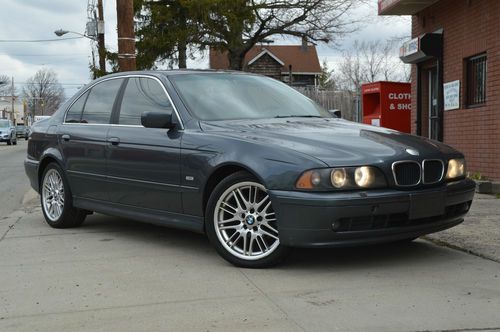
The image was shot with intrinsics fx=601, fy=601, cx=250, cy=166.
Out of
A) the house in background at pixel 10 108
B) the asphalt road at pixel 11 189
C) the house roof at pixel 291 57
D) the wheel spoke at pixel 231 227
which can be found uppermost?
the house roof at pixel 291 57

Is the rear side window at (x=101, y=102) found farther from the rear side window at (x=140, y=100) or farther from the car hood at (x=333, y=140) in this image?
the car hood at (x=333, y=140)

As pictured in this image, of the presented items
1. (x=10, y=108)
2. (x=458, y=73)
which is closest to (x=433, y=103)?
(x=458, y=73)

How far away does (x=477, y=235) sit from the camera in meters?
5.81

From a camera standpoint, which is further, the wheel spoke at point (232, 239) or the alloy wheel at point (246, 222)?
the wheel spoke at point (232, 239)

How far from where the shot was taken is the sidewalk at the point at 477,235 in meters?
5.26

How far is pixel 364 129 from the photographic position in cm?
527

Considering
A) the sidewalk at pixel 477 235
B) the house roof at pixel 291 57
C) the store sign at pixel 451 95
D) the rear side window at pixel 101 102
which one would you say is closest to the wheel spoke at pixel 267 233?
the sidewalk at pixel 477 235

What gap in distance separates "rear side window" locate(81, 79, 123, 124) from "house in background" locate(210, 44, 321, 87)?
128 feet

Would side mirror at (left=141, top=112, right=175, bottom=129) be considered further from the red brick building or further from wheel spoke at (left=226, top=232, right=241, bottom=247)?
the red brick building

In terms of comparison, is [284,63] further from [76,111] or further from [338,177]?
[338,177]

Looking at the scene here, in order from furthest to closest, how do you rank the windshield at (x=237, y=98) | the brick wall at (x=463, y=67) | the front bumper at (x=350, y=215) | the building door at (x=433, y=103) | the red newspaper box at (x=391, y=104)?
the red newspaper box at (x=391, y=104)
the building door at (x=433, y=103)
the brick wall at (x=463, y=67)
the windshield at (x=237, y=98)
the front bumper at (x=350, y=215)

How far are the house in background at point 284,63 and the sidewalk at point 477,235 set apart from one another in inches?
1554

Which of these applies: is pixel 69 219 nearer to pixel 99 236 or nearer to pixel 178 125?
pixel 99 236

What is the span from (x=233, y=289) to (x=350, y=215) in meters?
0.97
